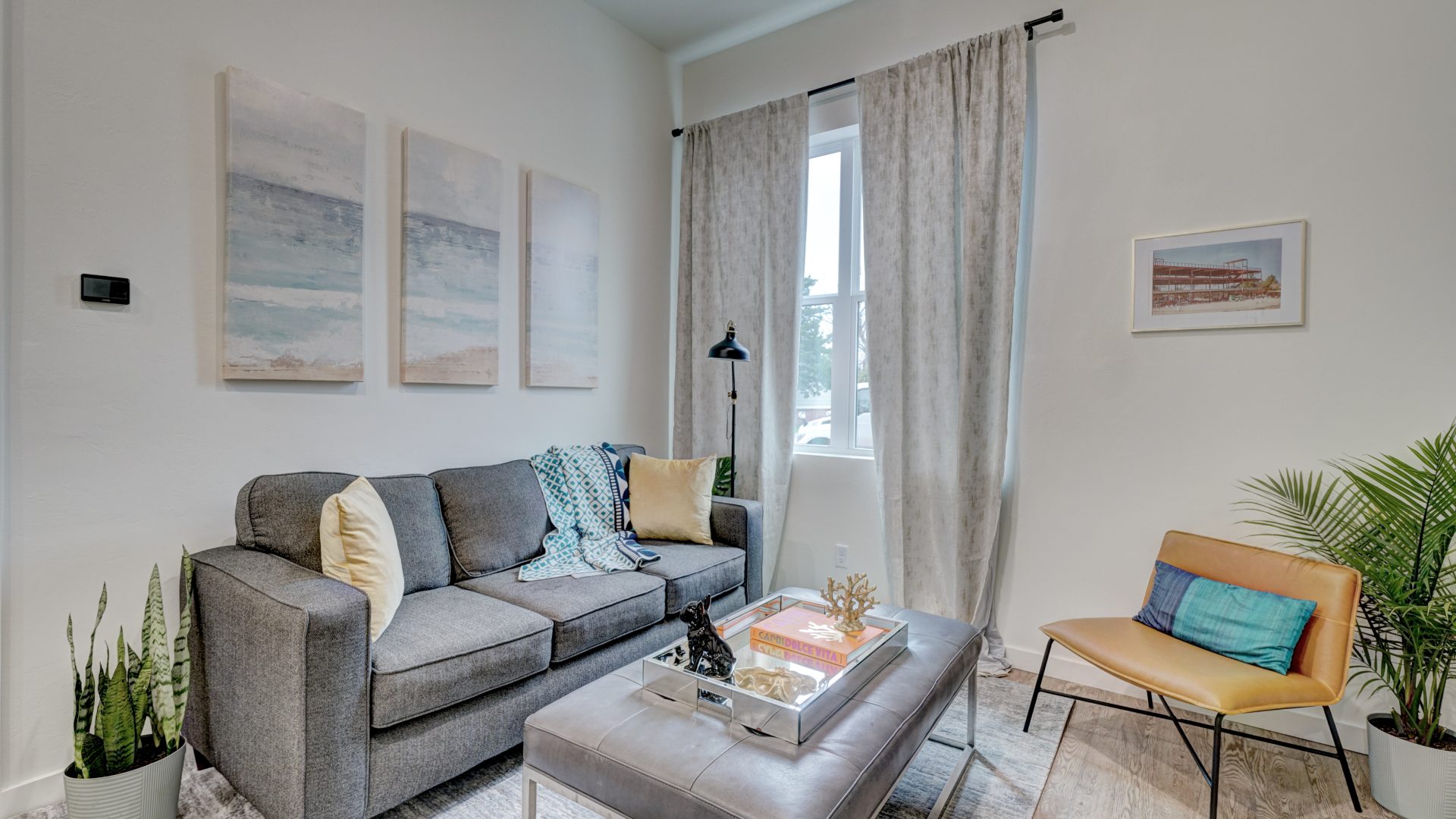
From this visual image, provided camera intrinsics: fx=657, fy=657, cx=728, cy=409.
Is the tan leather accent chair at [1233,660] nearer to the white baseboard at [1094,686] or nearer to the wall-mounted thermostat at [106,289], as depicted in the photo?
the white baseboard at [1094,686]

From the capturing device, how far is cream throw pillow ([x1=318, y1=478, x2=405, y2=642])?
182 centimetres

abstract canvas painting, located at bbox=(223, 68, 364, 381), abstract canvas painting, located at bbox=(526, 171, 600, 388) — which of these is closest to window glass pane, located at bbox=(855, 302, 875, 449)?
abstract canvas painting, located at bbox=(526, 171, 600, 388)

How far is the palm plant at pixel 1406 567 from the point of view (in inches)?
73.0

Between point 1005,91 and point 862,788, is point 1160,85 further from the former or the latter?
point 862,788

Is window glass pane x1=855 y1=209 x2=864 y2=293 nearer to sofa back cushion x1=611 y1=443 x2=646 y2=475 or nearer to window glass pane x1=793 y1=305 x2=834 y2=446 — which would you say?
window glass pane x1=793 y1=305 x2=834 y2=446

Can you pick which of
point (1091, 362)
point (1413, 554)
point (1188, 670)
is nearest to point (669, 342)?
point (1091, 362)

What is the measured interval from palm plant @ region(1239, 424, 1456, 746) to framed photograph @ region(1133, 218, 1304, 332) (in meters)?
0.59

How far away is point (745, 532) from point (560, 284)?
1500 millimetres


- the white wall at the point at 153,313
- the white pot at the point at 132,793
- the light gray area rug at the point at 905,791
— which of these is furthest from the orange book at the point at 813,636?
the white wall at the point at 153,313

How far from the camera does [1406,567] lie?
1.91 metres

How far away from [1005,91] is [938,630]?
2.24 metres

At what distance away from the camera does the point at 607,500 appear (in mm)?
2965

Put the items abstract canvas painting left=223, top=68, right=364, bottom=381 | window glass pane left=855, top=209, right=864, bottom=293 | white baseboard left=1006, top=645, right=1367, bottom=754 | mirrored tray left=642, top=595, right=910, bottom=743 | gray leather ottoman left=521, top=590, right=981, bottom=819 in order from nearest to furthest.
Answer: gray leather ottoman left=521, top=590, right=981, bottom=819 < mirrored tray left=642, top=595, right=910, bottom=743 < abstract canvas painting left=223, top=68, right=364, bottom=381 < white baseboard left=1006, top=645, right=1367, bottom=754 < window glass pane left=855, top=209, right=864, bottom=293

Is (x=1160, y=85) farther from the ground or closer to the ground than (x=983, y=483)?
farther from the ground
